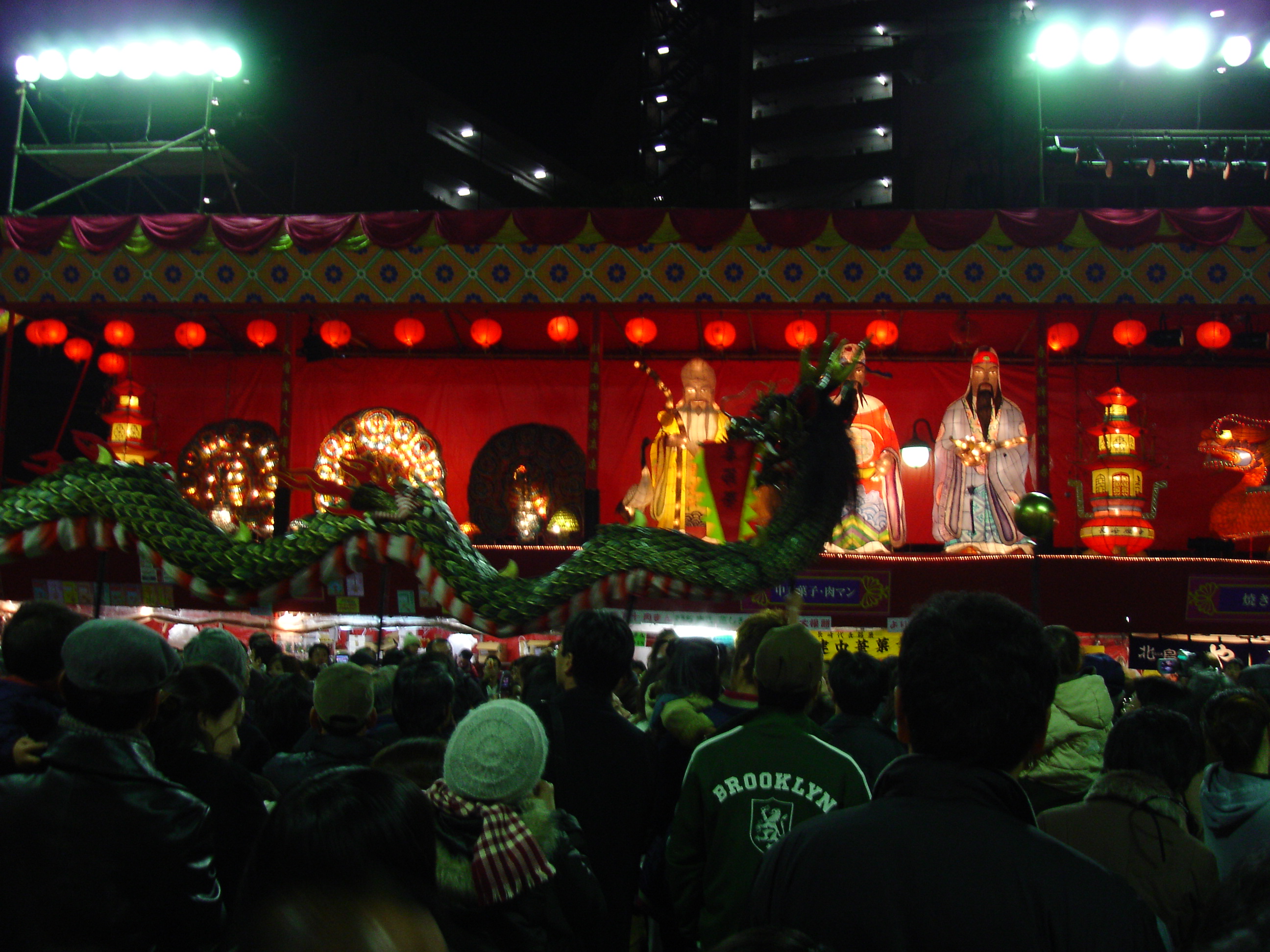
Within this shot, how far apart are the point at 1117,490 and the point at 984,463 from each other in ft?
3.33

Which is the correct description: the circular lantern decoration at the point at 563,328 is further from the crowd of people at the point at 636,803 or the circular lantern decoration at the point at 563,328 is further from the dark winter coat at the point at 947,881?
the dark winter coat at the point at 947,881

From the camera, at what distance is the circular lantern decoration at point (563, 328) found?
880 centimetres

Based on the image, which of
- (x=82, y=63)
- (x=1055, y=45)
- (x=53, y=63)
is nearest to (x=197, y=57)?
(x=82, y=63)

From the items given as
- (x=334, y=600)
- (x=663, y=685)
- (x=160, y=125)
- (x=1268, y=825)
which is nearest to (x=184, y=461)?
(x=160, y=125)

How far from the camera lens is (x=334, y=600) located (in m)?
6.89

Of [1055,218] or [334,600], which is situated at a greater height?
[1055,218]

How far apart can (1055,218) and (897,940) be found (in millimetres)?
7823

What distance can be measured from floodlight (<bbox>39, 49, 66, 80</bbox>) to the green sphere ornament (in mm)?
9256

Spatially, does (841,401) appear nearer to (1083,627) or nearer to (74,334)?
(1083,627)

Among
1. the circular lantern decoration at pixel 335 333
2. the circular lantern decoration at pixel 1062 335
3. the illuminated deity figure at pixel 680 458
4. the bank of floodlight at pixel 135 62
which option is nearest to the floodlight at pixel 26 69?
the bank of floodlight at pixel 135 62

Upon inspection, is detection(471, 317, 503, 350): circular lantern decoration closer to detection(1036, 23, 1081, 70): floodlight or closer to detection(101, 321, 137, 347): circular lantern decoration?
detection(101, 321, 137, 347): circular lantern decoration

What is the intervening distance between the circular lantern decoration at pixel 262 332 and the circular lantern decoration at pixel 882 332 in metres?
5.21

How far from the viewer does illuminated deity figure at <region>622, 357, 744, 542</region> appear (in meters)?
8.21

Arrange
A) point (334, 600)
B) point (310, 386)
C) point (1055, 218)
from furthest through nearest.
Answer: point (310, 386) < point (1055, 218) < point (334, 600)
